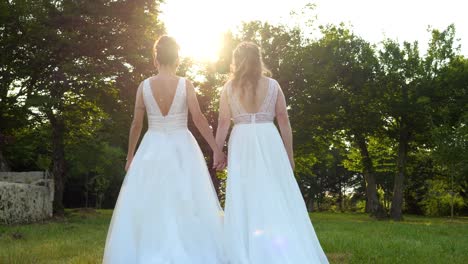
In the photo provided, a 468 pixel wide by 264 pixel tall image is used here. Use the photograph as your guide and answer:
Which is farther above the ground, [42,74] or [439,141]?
[42,74]

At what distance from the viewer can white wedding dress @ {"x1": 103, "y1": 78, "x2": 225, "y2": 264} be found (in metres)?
6.66

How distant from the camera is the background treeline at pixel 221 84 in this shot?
2592 centimetres

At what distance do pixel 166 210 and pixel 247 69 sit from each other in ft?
7.16

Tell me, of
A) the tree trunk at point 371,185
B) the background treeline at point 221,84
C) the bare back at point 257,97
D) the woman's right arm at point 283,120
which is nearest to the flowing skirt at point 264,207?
the woman's right arm at point 283,120

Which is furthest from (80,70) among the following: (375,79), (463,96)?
(463,96)

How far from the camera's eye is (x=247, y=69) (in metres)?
7.16

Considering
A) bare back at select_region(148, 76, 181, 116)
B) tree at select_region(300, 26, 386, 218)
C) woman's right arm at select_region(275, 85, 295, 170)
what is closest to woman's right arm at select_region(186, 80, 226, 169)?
bare back at select_region(148, 76, 181, 116)

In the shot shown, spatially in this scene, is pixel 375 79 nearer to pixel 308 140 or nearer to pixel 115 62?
pixel 308 140

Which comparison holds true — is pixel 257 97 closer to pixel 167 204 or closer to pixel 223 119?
pixel 223 119

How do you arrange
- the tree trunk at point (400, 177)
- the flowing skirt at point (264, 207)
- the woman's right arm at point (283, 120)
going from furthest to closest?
the tree trunk at point (400, 177) < the woman's right arm at point (283, 120) < the flowing skirt at point (264, 207)

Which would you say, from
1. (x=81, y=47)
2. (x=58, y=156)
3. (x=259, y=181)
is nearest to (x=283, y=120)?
(x=259, y=181)

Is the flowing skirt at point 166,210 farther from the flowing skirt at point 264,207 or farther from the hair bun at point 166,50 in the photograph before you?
the hair bun at point 166,50

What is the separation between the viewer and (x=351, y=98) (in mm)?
38469

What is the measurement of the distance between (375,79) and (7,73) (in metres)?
26.3
